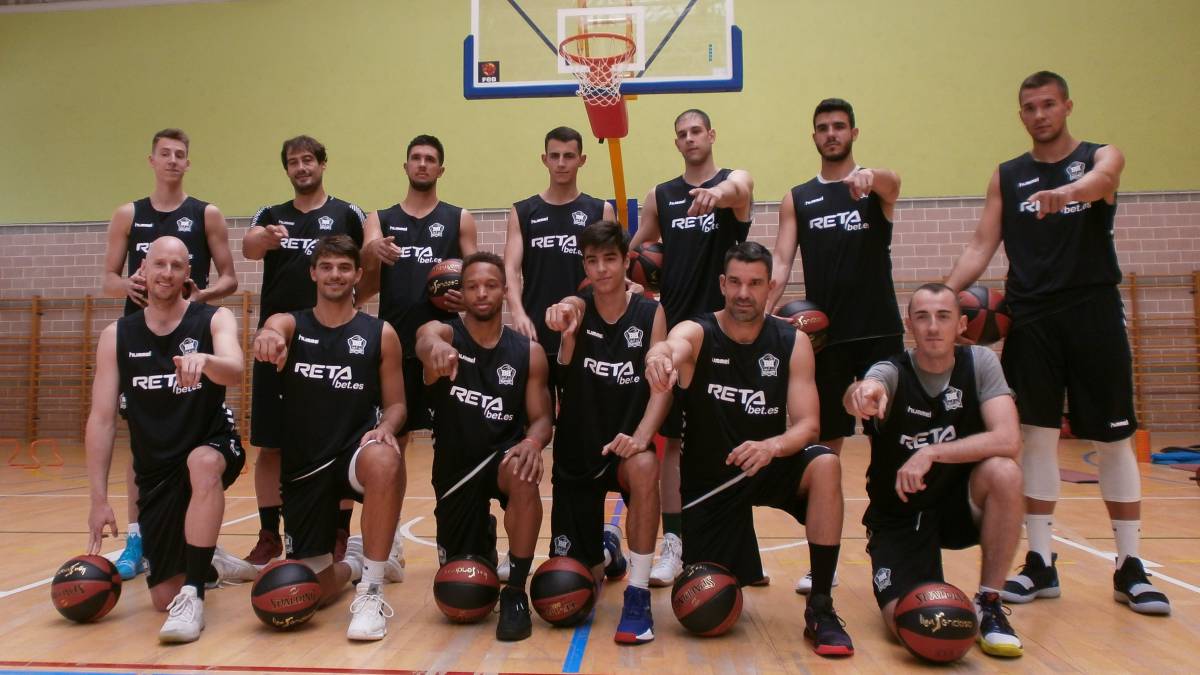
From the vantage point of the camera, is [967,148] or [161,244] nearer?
[161,244]

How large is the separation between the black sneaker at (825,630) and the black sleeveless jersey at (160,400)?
8.86 ft

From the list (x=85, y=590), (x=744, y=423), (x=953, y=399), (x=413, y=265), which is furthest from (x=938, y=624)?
(x=85, y=590)

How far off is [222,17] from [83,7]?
219cm

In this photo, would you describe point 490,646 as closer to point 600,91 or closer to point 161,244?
point 161,244

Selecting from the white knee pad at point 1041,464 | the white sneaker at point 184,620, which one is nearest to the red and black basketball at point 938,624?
the white knee pad at point 1041,464

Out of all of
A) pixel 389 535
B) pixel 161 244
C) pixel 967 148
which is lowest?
pixel 389 535

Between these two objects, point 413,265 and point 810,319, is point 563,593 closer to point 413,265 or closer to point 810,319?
point 810,319

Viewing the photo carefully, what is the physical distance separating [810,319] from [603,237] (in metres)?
1.08

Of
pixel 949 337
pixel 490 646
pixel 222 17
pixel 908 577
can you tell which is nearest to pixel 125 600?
pixel 490 646

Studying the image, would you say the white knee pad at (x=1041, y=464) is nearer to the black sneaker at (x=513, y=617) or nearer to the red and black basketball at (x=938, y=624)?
the red and black basketball at (x=938, y=624)

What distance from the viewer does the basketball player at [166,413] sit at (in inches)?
142

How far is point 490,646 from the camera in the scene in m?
3.14

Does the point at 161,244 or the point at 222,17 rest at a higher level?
the point at 222,17

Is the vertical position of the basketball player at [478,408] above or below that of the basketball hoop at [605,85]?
below
